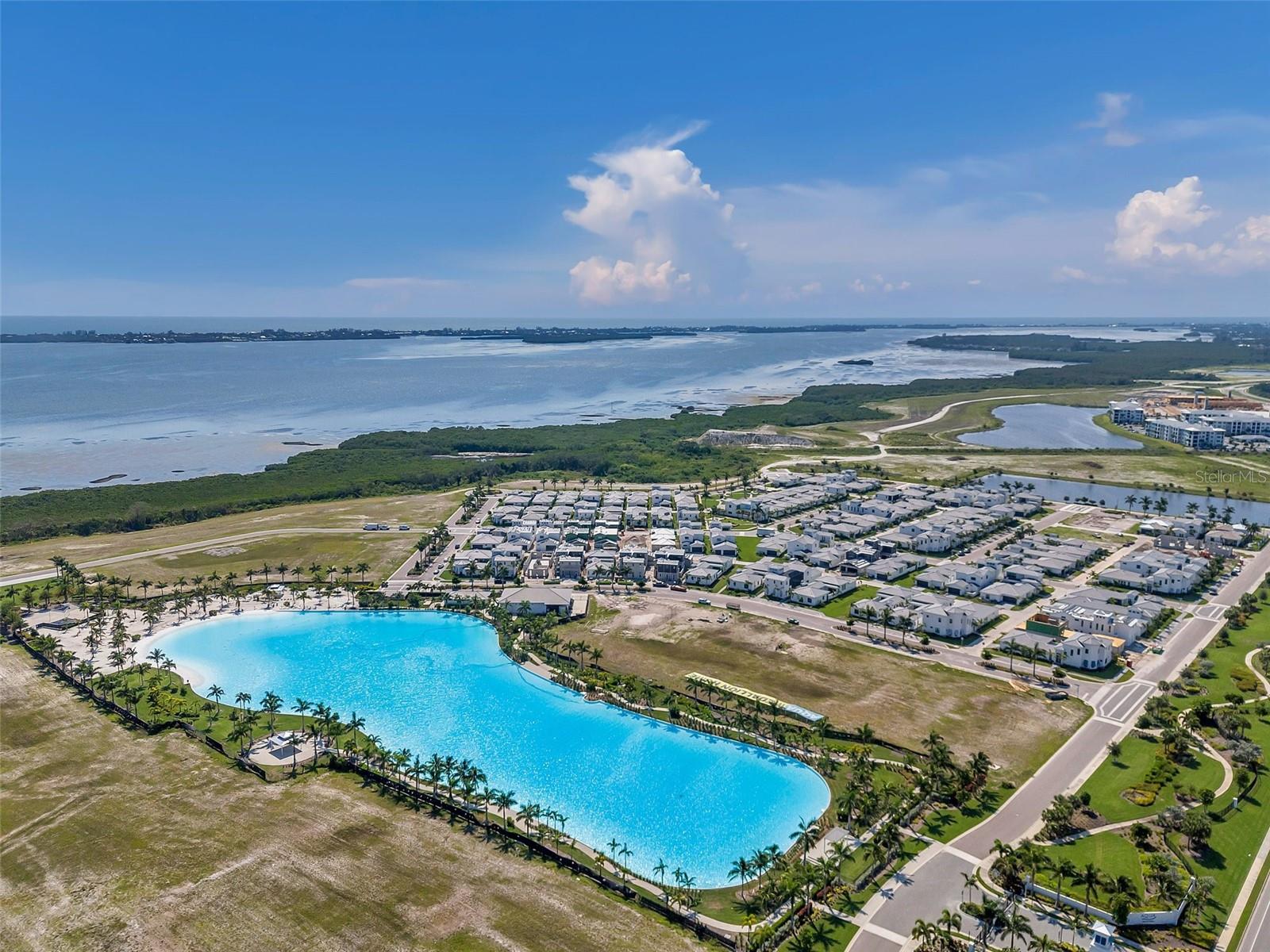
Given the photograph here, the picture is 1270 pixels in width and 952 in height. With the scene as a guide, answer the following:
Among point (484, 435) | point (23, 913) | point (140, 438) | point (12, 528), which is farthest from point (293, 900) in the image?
point (140, 438)

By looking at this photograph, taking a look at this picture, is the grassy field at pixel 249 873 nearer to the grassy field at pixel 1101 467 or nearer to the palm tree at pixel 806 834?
the palm tree at pixel 806 834

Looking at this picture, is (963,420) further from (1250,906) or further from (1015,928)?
(1015,928)

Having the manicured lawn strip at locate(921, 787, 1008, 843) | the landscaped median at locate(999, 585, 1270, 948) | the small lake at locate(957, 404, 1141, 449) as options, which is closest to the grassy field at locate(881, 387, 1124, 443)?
the small lake at locate(957, 404, 1141, 449)

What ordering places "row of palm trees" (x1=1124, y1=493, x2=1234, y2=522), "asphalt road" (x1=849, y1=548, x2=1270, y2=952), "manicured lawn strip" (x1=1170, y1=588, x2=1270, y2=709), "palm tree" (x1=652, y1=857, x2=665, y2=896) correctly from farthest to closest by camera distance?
"row of palm trees" (x1=1124, y1=493, x2=1234, y2=522) → "manicured lawn strip" (x1=1170, y1=588, x2=1270, y2=709) → "palm tree" (x1=652, y1=857, x2=665, y2=896) → "asphalt road" (x1=849, y1=548, x2=1270, y2=952)

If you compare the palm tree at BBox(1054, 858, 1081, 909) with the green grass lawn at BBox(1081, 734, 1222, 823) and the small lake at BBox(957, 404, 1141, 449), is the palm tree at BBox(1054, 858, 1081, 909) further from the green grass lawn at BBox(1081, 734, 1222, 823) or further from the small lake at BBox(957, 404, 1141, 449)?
the small lake at BBox(957, 404, 1141, 449)

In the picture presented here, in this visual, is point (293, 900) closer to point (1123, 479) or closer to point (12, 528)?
point (12, 528)
